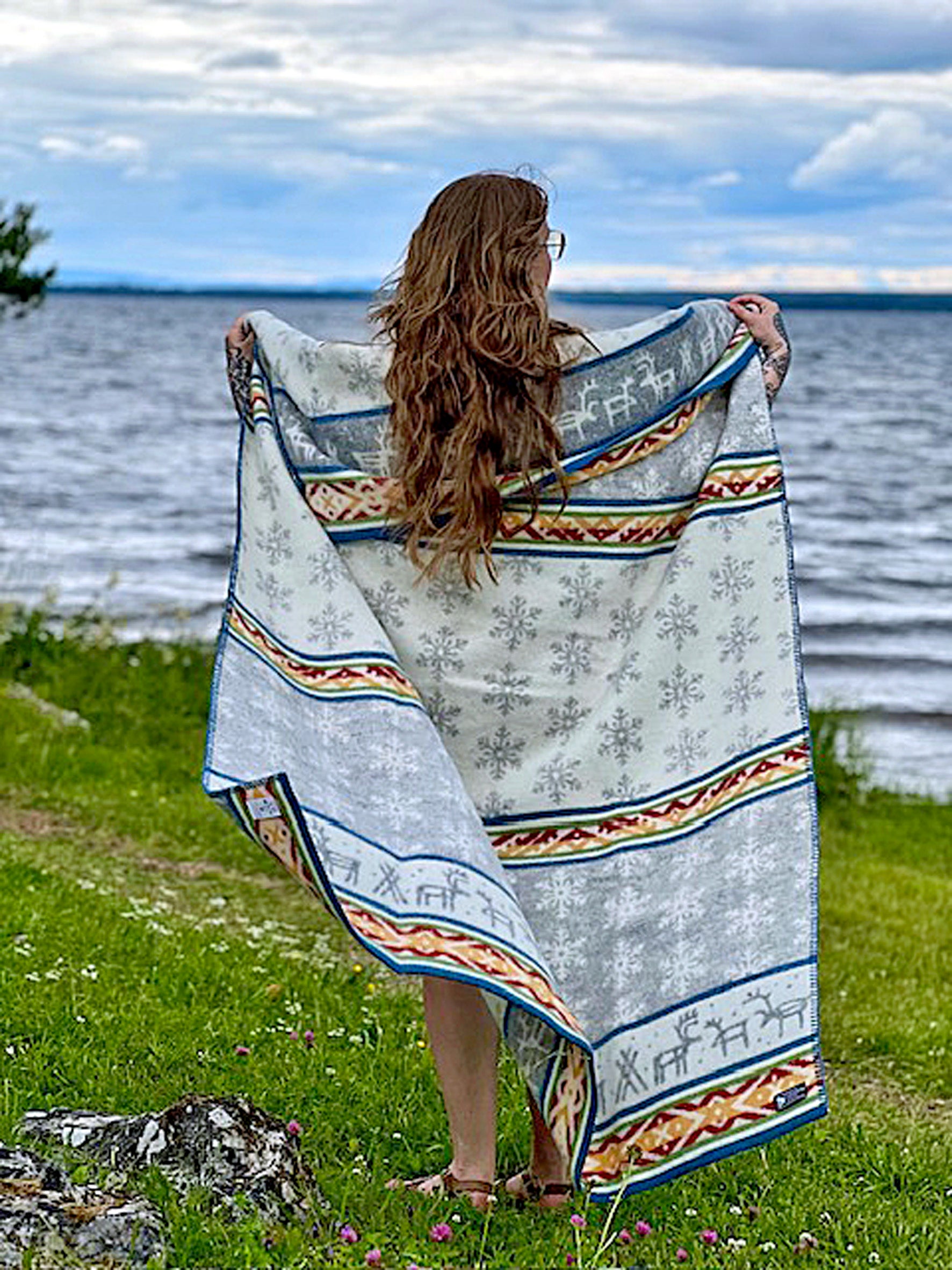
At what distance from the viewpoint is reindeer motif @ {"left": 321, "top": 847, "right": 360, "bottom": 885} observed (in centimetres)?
409

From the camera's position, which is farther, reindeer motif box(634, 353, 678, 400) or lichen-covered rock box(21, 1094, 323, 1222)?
reindeer motif box(634, 353, 678, 400)

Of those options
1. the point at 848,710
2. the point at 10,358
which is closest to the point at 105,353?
the point at 10,358

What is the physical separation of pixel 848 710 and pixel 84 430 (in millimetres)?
30680

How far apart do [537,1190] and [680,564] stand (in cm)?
147

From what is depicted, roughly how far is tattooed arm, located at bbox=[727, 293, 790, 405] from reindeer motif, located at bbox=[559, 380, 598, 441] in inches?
17.2

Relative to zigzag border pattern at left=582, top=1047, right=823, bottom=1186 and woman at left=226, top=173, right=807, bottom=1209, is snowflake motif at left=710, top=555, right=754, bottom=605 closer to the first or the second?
woman at left=226, top=173, right=807, bottom=1209

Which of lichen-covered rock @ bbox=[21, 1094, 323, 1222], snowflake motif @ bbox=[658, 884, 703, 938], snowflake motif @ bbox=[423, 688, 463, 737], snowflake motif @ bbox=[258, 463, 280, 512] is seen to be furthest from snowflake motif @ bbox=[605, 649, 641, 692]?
lichen-covered rock @ bbox=[21, 1094, 323, 1222]

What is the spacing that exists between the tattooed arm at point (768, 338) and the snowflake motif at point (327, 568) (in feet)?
3.46

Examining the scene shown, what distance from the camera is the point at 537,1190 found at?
4.53m

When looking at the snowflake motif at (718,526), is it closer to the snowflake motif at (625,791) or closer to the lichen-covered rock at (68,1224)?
the snowflake motif at (625,791)

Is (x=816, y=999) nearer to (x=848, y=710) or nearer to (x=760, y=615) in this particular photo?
(x=760, y=615)

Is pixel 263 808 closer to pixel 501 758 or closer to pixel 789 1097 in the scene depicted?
pixel 501 758

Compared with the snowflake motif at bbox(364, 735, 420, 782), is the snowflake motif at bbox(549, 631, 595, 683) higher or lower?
higher

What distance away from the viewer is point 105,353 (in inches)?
3223
